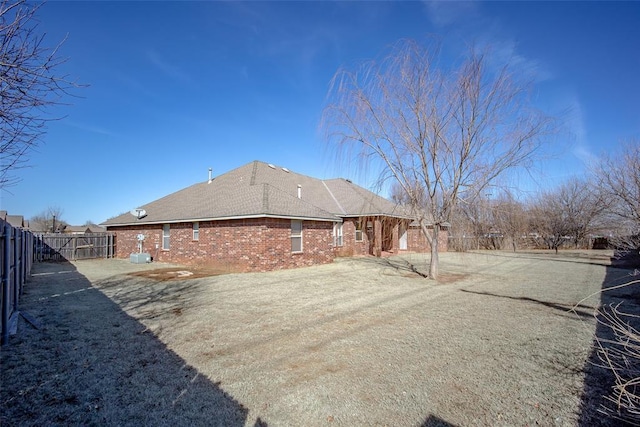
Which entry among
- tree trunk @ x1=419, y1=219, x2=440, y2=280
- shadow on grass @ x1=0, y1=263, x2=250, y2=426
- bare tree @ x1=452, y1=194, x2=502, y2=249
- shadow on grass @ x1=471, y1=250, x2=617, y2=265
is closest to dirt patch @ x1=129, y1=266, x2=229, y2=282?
shadow on grass @ x1=0, y1=263, x2=250, y2=426

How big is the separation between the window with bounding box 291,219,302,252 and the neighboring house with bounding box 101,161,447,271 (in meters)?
0.04

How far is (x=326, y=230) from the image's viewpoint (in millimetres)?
16047

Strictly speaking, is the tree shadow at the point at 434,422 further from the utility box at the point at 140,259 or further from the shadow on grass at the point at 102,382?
the utility box at the point at 140,259

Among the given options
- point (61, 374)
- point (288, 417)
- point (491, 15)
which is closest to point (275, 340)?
point (288, 417)

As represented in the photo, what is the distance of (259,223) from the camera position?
12.7 meters

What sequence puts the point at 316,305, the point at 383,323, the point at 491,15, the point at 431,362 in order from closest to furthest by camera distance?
the point at 431,362 < the point at 383,323 < the point at 316,305 < the point at 491,15

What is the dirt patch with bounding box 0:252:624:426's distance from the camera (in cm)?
314

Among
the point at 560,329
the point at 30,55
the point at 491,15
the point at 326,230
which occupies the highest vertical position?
the point at 491,15

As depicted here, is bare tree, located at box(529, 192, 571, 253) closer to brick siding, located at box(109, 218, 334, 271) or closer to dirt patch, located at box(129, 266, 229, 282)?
brick siding, located at box(109, 218, 334, 271)

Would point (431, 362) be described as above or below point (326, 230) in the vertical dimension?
below

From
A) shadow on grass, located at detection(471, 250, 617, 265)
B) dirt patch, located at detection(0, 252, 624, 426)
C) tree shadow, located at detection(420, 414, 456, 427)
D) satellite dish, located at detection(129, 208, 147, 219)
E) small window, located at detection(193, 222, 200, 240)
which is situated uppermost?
satellite dish, located at detection(129, 208, 147, 219)

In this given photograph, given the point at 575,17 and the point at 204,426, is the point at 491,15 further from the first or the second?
the point at 204,426

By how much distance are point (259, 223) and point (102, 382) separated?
9191 mm

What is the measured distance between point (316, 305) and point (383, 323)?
1849 millimetres
